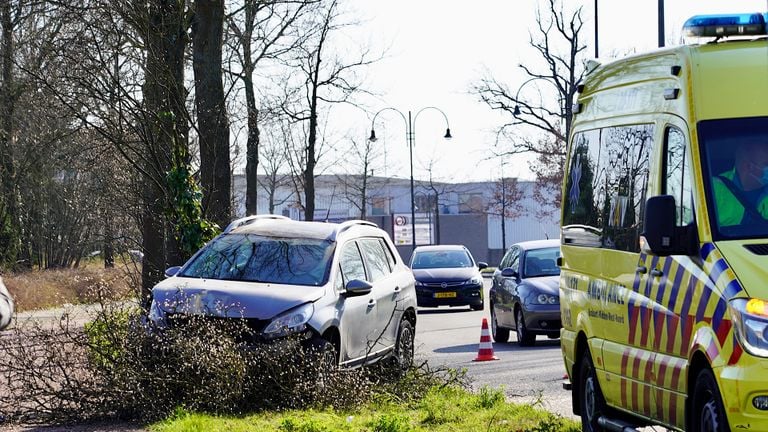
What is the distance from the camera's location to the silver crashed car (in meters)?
12.0

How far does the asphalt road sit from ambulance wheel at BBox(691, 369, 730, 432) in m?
4.35

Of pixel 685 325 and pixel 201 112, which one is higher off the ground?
pixel 201 112

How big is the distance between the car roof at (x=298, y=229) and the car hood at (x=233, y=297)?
3.96 feet

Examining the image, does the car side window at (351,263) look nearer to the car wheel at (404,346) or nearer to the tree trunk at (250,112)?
the car wheel at (404,346)

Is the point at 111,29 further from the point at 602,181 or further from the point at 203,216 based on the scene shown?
the point at 602,181

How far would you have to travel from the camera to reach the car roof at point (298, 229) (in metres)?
13.9

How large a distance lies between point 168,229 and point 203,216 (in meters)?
0.57

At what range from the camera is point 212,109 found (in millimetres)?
19234

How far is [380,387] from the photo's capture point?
42.9ft

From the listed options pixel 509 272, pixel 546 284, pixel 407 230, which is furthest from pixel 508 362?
pixel 407 230

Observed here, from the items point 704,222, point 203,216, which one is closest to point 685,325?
point 704,222

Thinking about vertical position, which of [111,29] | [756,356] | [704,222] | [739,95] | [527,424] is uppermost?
[111,29]

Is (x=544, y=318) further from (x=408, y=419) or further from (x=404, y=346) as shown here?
(x=408, y=419)

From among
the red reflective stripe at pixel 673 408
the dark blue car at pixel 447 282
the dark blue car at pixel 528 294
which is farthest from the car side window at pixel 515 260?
the red reflective stripe at pixel 673 408
